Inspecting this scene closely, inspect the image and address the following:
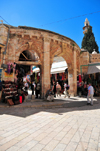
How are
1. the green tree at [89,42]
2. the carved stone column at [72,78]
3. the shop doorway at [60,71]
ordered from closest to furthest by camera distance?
1. the carved stone column at [72,78]
2. the shop doorway at [60,71]
3. the green tree at [89,42]

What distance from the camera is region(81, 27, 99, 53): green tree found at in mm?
33250

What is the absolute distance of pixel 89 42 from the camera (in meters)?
33.7

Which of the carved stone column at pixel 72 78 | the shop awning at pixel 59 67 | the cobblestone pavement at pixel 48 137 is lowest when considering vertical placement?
the cobblestone pavement at pixel 48 137

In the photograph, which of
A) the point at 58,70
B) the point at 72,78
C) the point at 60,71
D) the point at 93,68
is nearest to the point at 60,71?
the point at 60,71

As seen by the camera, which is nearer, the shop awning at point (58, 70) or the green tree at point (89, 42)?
the shop awning at point (58, 70)

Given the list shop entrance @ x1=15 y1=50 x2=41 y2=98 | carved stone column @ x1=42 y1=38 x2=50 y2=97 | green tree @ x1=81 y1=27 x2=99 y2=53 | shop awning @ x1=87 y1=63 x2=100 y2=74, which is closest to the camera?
shop entrance @ x1=15 y1=50 x2=41 y2=98

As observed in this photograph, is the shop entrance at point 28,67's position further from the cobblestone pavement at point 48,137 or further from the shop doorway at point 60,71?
the cobblestone pavement at point 48,137

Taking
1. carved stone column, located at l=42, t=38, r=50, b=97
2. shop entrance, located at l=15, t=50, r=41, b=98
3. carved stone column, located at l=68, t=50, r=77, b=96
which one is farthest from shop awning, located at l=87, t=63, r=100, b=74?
shop entrance, located at l=15, t=50, r=41, b=98

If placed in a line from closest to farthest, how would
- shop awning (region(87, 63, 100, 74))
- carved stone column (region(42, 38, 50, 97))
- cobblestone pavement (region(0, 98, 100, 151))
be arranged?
1. cobblestone pavement (region(0, 98, 100, 151))
2. carved stone column (region(42, 38, 50, 97))
3. shop awning (region(87, 63, 100, 74))

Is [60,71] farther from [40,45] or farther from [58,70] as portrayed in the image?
[40,45]

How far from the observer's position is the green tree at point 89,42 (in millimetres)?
33250

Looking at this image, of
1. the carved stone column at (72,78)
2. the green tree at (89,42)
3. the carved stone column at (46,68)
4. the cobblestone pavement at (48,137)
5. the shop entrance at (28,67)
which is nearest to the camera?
the cobblestone pavement at (48,137)

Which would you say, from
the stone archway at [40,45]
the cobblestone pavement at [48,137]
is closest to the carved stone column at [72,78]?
the stone archway at [40,45]

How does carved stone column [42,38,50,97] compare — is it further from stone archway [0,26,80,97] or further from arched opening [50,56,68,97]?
arched opening [50,56,68,97]
